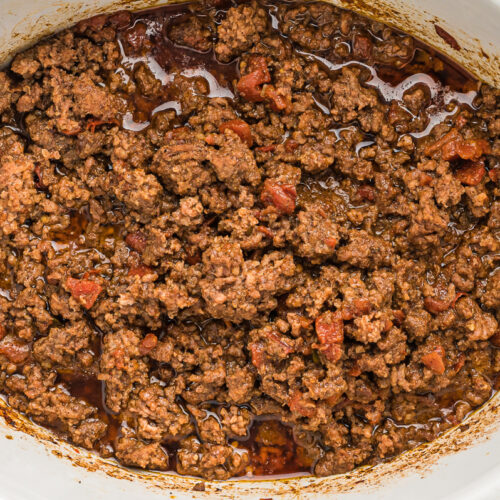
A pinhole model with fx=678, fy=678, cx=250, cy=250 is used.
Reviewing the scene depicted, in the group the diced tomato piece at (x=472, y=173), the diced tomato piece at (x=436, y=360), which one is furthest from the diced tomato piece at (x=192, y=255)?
the diced tomato piece at (x=472, y=173)

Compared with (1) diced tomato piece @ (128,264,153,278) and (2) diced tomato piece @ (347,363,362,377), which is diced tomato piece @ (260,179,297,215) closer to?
(1) diced tomato piece @ (128,264,153,278)

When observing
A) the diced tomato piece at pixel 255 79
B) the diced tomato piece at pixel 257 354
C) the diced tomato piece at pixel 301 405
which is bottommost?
the diced tomato piece at pixel 301 405

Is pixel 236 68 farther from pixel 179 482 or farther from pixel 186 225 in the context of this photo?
pixel 179 482

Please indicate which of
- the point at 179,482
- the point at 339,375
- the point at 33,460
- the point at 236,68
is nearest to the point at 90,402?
the point at 33,460

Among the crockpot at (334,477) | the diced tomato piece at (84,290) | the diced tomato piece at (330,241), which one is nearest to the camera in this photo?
the crockpot at (334,477)

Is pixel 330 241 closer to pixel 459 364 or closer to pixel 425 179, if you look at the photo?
pixel 425 179

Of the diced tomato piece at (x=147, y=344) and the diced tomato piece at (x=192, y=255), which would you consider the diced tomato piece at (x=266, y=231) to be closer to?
the diced tomato piece at (x=192, y=255)

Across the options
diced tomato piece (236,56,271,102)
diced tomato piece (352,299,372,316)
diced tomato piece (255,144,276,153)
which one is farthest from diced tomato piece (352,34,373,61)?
diced tomato piece (352,299,372,316)
